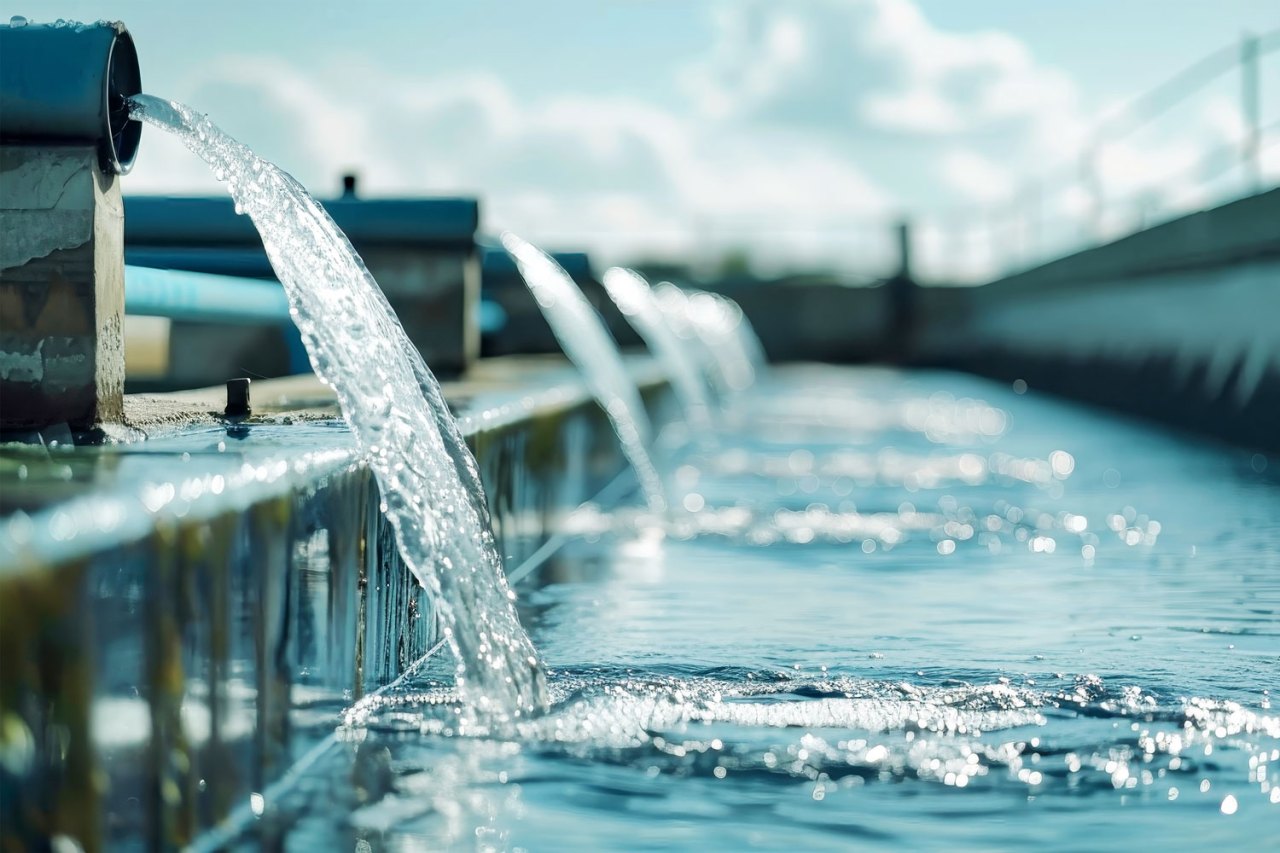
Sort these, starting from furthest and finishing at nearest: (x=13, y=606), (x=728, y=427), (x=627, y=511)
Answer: (x=728, y=427) → (x=627, y=511) → (x=13, y=606)

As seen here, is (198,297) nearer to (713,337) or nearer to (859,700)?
(859,700)

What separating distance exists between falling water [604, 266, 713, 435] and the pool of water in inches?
308

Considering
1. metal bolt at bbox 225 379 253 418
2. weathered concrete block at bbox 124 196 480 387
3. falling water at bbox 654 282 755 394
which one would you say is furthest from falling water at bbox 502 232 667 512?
falling water at bbox 654 282 755 394

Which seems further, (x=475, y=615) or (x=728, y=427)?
(x=728, y=427)

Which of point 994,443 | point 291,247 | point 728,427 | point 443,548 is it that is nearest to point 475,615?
point 443,548

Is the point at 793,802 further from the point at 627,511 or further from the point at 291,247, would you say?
the point at 627,511

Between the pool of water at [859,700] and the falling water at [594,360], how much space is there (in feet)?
6.39

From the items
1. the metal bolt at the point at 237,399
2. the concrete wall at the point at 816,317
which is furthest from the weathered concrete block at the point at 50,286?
the concrete wall at the point at 816,317

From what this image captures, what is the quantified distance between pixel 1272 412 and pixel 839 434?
2583 millimetres

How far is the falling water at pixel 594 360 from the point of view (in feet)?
31.3

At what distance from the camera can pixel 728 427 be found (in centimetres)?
1412

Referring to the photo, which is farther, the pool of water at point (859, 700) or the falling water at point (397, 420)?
the falling water at point (397, 420)

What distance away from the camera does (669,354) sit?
55.3ft

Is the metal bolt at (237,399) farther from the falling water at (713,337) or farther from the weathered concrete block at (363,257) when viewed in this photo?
the falling water at (713,337)
